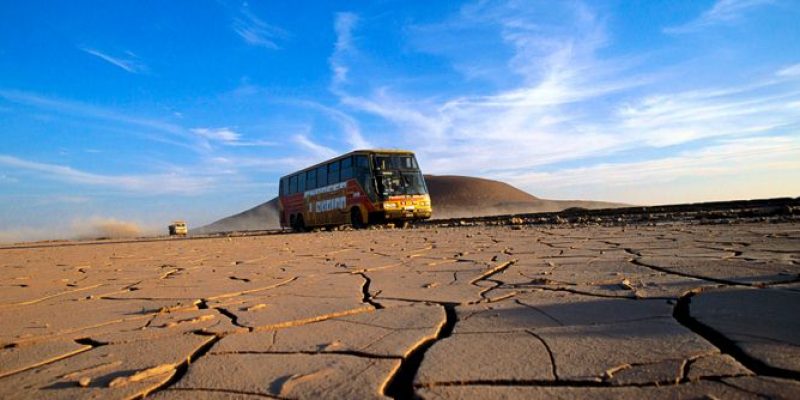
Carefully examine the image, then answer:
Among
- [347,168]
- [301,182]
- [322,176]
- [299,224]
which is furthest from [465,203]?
[347,168]

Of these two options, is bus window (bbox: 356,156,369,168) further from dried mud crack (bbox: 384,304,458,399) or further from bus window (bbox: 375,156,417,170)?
dried mud crack (bbox: 384,304,458,399)

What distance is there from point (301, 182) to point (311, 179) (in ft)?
3.20

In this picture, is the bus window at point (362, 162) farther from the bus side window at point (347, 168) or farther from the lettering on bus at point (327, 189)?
the lettering on bus at point (327, 189)

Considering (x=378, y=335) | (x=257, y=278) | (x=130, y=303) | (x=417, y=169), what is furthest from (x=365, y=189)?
(x=378, y=335)

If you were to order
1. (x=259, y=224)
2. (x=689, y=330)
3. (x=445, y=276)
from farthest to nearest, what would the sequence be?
(x=259, y=224) < (x=445, y=276) < (x=689, y=330)

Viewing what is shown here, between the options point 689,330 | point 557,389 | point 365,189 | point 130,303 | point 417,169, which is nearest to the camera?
point 557,389

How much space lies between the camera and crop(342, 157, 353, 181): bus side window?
14961mm

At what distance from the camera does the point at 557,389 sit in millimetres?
1357

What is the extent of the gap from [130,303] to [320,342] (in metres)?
A: 1.86

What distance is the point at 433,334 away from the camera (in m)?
1.97

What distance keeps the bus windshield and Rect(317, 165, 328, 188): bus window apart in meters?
3.16

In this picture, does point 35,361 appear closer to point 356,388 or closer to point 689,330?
point 356,388

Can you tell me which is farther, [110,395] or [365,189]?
[365,189]

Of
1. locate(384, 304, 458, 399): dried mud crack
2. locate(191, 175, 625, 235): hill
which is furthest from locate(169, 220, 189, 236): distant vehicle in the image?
locate(384, 304, 458, 399): dried mud crack
